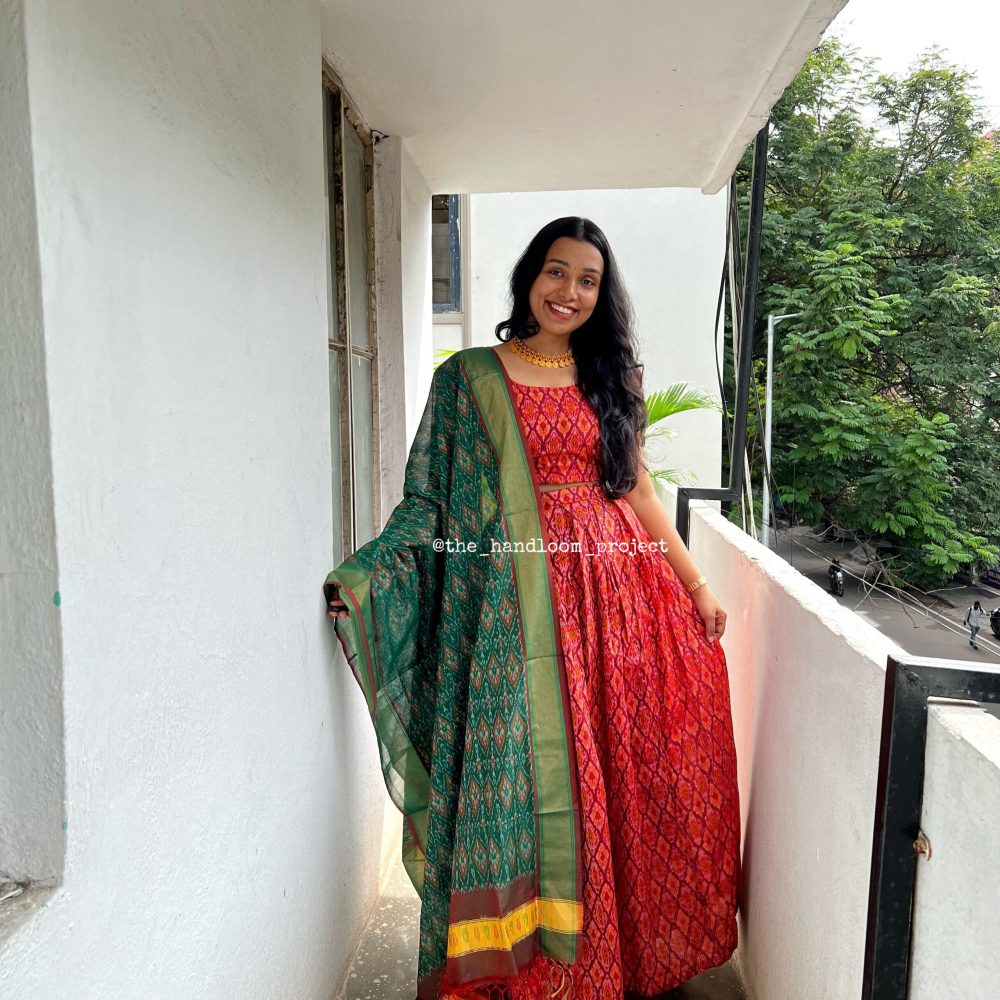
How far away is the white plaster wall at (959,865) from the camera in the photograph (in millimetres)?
804

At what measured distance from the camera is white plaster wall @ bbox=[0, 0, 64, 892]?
2.28ft

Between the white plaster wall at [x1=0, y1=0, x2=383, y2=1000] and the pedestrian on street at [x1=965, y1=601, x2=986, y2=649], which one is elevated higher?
the white plaster wall at [x1=0, y1=0, x2=383, y2=1000]

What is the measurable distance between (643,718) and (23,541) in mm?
1318

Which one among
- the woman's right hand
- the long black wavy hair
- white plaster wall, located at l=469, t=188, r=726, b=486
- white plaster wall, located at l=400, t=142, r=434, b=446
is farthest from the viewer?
white plaster wall, located at l=469, t=188, r=726, b=486

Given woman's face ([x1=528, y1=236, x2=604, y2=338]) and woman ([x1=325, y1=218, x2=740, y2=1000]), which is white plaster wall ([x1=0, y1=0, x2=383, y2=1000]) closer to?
woman ([x1=325, y1=218, x2=740, y2=1000])

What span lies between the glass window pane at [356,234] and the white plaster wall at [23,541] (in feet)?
4.83

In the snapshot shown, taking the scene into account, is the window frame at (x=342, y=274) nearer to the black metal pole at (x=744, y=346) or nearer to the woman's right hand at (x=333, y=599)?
the woman's right hand at (x=333, y=599)

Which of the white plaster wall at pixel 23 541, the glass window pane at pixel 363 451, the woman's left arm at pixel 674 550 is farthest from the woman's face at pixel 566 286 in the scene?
the white plaster wall at pixel 23 541

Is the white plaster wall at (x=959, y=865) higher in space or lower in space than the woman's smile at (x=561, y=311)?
lower

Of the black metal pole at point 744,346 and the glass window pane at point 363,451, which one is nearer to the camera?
the glass window pane at point 363,451

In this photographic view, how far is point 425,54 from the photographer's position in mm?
1879

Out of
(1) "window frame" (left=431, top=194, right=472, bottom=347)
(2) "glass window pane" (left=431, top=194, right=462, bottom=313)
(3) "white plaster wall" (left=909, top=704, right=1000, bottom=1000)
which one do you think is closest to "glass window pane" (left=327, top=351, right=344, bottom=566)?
(3) "white plaster wall" (left=909, top=704, right=1000, bottom=1000)

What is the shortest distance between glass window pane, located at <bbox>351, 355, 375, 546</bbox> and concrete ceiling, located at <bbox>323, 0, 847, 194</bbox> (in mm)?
681

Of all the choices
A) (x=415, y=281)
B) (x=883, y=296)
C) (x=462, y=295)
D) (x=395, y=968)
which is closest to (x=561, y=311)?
(x=415, y=281)
